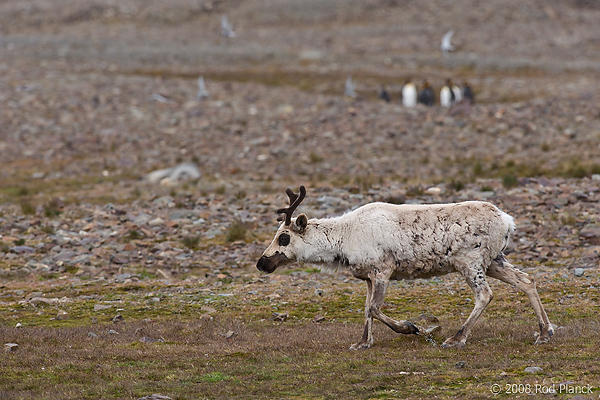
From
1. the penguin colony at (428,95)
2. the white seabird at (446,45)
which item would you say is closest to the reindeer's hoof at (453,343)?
the penguin colony at (428,95)

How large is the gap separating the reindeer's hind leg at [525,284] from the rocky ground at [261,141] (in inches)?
214

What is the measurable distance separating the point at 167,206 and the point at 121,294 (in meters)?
9.18

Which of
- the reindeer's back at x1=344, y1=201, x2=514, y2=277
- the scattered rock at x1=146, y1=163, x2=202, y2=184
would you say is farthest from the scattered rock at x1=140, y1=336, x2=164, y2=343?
A: the scattered rock at x1=146, y1=163, x2=202, y2=184

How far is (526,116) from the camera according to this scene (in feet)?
121

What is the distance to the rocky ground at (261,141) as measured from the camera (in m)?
20.7

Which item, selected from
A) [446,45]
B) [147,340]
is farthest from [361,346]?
[446,45]

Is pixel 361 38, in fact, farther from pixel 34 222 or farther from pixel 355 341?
pixel 355 341

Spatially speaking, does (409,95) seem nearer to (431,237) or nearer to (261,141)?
(261,141)

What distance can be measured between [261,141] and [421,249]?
25151 millimetres

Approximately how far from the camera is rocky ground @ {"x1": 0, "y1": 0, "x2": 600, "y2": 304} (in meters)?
20.7

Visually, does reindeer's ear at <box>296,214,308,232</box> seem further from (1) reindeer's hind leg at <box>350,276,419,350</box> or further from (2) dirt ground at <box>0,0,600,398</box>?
(2) dirt ground at <box>0,0,600,398</box>

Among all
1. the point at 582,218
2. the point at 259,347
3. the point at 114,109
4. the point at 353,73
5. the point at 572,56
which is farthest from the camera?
the point at 572,56

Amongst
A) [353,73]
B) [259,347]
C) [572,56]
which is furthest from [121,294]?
[572,56]

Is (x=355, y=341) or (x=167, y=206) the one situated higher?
(x=355, y=341)
